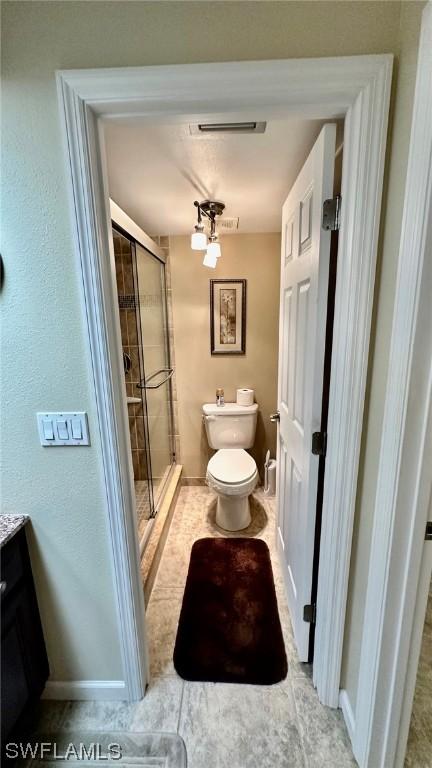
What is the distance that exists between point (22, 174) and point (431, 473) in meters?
1.37

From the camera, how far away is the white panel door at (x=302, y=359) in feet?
3.30

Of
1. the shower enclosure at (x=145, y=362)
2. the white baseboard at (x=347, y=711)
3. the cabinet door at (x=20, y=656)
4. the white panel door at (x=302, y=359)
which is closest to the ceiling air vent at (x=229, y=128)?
the white panel door at (x=302, y=359)

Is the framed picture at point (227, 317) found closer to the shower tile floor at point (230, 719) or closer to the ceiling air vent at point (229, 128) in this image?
the ceiling air vent at point (229, 128)

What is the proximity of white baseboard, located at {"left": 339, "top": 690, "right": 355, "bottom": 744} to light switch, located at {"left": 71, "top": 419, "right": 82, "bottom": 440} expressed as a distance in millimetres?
1340

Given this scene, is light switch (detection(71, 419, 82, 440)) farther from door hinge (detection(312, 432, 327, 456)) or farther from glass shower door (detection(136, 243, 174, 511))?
glass shower door (detection(136, 243, 174, 511))

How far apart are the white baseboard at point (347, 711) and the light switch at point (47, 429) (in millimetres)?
1407

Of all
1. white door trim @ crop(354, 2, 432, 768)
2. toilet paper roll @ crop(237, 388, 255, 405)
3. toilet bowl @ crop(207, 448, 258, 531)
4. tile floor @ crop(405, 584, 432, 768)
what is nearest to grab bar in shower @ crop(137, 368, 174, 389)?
toilet paper roll @ crop(237, 388, 255, 405)

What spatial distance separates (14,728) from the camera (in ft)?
3.26

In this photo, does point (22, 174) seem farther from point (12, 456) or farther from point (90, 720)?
point (90, 720)

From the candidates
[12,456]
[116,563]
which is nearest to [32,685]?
[116,563]

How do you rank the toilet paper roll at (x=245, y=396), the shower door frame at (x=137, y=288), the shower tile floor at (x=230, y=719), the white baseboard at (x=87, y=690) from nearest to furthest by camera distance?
the shower tile floor at (x=230, y=719), the white baseboard at (x=87, y=690), the shower door frame at (x=137, y=288), the toilet paper roll at (x=245, y=396)

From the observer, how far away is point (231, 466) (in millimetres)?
2148

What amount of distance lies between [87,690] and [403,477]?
1.46m

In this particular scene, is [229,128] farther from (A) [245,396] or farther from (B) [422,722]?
(B) [422,722]
